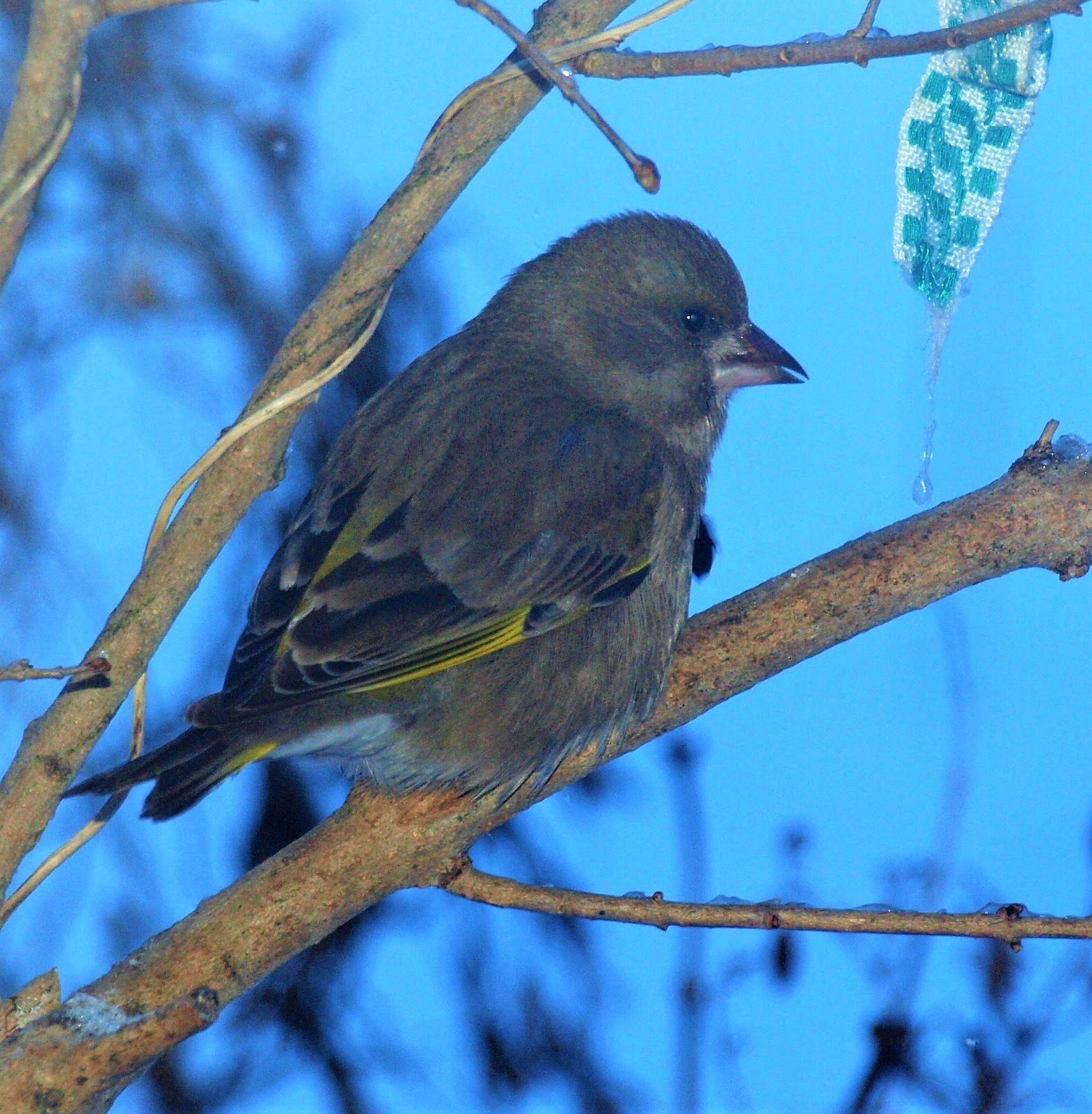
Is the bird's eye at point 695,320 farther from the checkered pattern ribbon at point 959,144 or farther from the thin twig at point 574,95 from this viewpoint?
the thin twig at point 574,95

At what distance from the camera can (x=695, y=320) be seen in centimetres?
217

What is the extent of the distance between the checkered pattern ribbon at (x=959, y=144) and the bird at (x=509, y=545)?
0.30 m

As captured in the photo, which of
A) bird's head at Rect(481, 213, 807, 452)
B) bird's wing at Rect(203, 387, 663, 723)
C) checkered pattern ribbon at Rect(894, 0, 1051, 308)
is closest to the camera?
bird's wing at Rect(203, 387, 663, 723)

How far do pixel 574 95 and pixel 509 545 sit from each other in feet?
2.57

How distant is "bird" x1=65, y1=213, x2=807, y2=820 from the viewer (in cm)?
175

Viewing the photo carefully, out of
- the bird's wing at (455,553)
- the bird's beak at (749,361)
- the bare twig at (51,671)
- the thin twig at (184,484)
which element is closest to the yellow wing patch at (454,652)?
the bird's wing at (455,553)

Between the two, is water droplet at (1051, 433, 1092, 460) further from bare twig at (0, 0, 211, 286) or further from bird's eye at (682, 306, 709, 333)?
bare twig at (0, 0, 211, 286)

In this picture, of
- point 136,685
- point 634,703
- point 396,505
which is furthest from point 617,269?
point 136,685

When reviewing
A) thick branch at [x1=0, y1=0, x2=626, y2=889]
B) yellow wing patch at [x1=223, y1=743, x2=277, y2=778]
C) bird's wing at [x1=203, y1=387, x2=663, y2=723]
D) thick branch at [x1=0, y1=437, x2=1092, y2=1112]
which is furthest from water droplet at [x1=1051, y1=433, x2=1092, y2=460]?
yellow wing patch at [x1=223, y1=743, x2=277, y2=778]

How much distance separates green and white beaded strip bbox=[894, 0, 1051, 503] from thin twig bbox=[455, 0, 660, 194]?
0.98 metres

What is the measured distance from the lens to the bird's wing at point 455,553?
175cm

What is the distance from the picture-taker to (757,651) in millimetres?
1940

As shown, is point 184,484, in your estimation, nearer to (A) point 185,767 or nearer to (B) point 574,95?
(A) point 185,767

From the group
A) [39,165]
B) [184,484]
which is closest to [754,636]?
[184,484]
